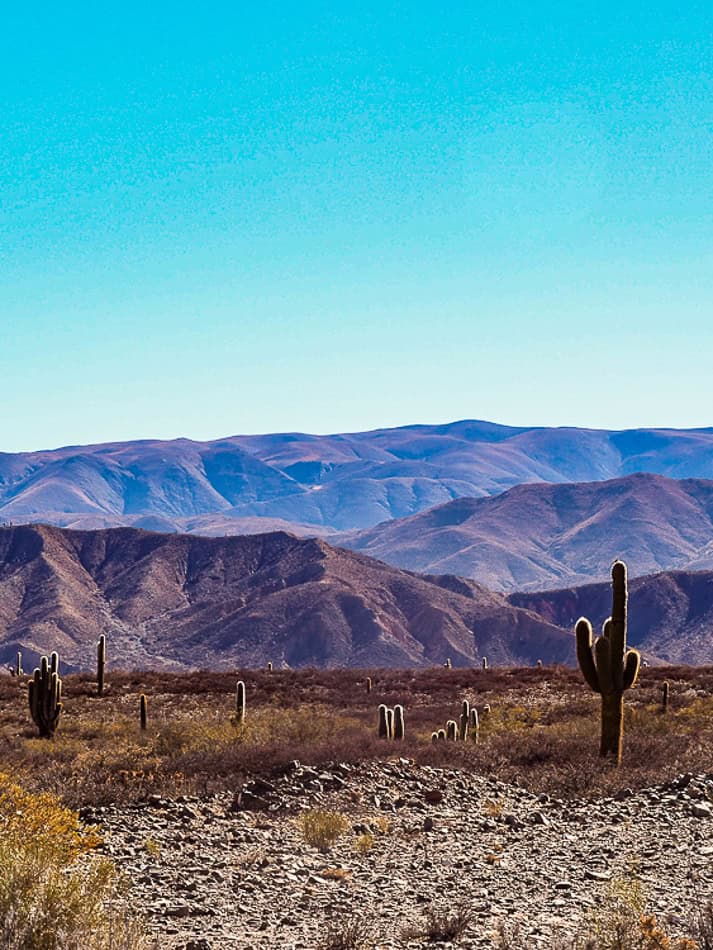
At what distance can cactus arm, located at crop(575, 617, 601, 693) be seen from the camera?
54.2 feet

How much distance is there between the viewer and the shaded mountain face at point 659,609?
124750 mm

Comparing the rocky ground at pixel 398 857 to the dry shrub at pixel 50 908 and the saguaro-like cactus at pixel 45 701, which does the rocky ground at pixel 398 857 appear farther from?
the saguaro-like cactus at pixel 45 701

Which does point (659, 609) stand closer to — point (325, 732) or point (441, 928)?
point (325, 732)

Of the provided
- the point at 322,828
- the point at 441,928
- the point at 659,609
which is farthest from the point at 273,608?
the point at 441,928

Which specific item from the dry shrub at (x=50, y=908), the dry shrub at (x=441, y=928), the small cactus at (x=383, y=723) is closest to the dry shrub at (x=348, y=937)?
the dry shrub at (x=441, y=928)

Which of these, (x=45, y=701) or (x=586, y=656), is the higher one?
(x=586, y=656)

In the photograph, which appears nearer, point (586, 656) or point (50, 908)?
point (50, 908)

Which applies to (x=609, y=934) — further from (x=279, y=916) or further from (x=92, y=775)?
(x=92, y=775)

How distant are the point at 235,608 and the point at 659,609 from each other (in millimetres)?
61696

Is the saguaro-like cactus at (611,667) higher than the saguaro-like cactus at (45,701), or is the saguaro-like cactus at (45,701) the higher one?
the saguaro-like cactus at (611,667)

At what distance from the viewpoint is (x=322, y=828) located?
10.7 meters

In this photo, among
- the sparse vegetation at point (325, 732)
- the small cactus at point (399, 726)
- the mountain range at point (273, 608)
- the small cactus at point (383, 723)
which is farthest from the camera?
the mountain range at point (273, 608)

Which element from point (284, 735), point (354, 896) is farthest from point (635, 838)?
point (284, 735)

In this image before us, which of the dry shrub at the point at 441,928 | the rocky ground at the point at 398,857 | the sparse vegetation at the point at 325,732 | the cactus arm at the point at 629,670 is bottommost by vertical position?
the sparse vegetation at the point at 325,732
